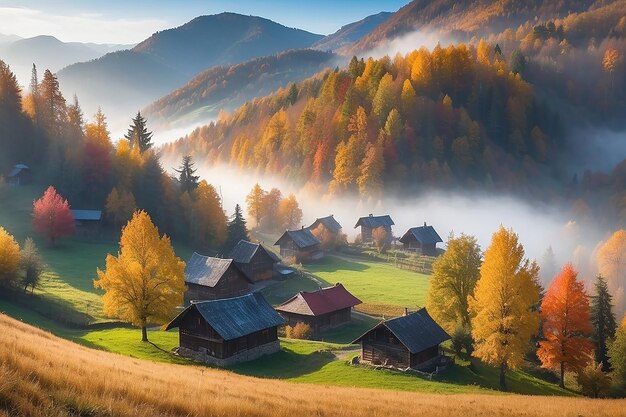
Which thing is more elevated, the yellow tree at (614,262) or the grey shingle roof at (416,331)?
the yellow tree at (614,262)

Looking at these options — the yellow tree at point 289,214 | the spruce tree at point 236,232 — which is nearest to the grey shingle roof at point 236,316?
the spruce tree at point 236,232

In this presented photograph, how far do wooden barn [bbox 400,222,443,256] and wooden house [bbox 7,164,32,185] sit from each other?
232 feet

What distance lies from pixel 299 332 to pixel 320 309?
12.4ft

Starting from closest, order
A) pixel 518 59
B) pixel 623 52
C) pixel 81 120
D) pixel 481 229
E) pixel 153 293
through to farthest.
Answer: pixel 153 293 → pixel 81 120 → pixel 481 229 → pixel 518 59 → pixel 623 52

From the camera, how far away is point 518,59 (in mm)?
174625

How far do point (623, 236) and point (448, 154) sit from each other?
61534 millimetres

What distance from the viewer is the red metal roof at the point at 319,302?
6309 cm

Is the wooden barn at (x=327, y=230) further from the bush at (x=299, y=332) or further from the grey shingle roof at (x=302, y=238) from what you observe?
the bush at (x=299, y=332)

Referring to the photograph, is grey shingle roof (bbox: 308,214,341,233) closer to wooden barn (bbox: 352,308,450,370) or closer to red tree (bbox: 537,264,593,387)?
wooden barn (bbox: 352,308,450,370)

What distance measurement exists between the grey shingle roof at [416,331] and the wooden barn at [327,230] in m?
55.7

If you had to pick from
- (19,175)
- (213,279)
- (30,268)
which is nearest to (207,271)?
(213,279)

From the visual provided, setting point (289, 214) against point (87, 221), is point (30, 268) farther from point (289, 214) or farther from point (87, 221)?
point (289, 214)

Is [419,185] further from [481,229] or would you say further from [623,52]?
[623,52]

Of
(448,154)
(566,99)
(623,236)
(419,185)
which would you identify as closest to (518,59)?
(566,99)
